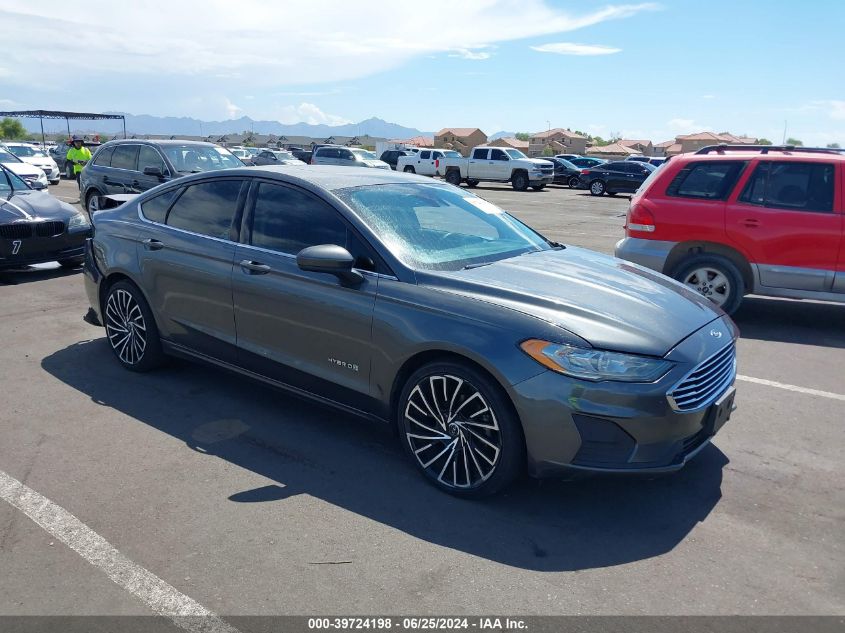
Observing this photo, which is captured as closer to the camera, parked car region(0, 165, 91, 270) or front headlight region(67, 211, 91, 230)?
parked car region(0, 165, 91, 270)

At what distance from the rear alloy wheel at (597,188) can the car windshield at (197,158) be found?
836 inches

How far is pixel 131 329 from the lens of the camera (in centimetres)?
550

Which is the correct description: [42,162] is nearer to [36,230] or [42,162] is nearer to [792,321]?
[36,230]

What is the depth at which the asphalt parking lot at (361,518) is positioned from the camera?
2947mm

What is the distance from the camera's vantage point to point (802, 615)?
2846 millimetres

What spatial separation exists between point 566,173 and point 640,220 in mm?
29531

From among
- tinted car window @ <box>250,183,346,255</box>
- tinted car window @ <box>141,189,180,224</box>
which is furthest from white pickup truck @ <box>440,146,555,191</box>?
tinted car window @ <box>250,183,346,255</box>

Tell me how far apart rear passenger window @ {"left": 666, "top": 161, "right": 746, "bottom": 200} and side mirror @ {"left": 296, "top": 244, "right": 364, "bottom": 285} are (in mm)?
5009

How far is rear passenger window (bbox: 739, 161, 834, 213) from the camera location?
23.3 ft

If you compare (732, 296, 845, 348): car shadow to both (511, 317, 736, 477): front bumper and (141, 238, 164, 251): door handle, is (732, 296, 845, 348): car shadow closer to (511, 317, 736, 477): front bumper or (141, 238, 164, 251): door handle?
(511, 317, 736, 477): front bumper

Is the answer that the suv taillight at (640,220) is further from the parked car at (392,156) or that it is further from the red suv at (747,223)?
the parked car at (392,156)

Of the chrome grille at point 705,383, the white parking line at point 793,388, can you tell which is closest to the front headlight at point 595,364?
the chrome grille at point 705,383

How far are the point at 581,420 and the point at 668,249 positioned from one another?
491 cm

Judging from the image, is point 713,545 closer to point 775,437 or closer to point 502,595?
point 502,595
